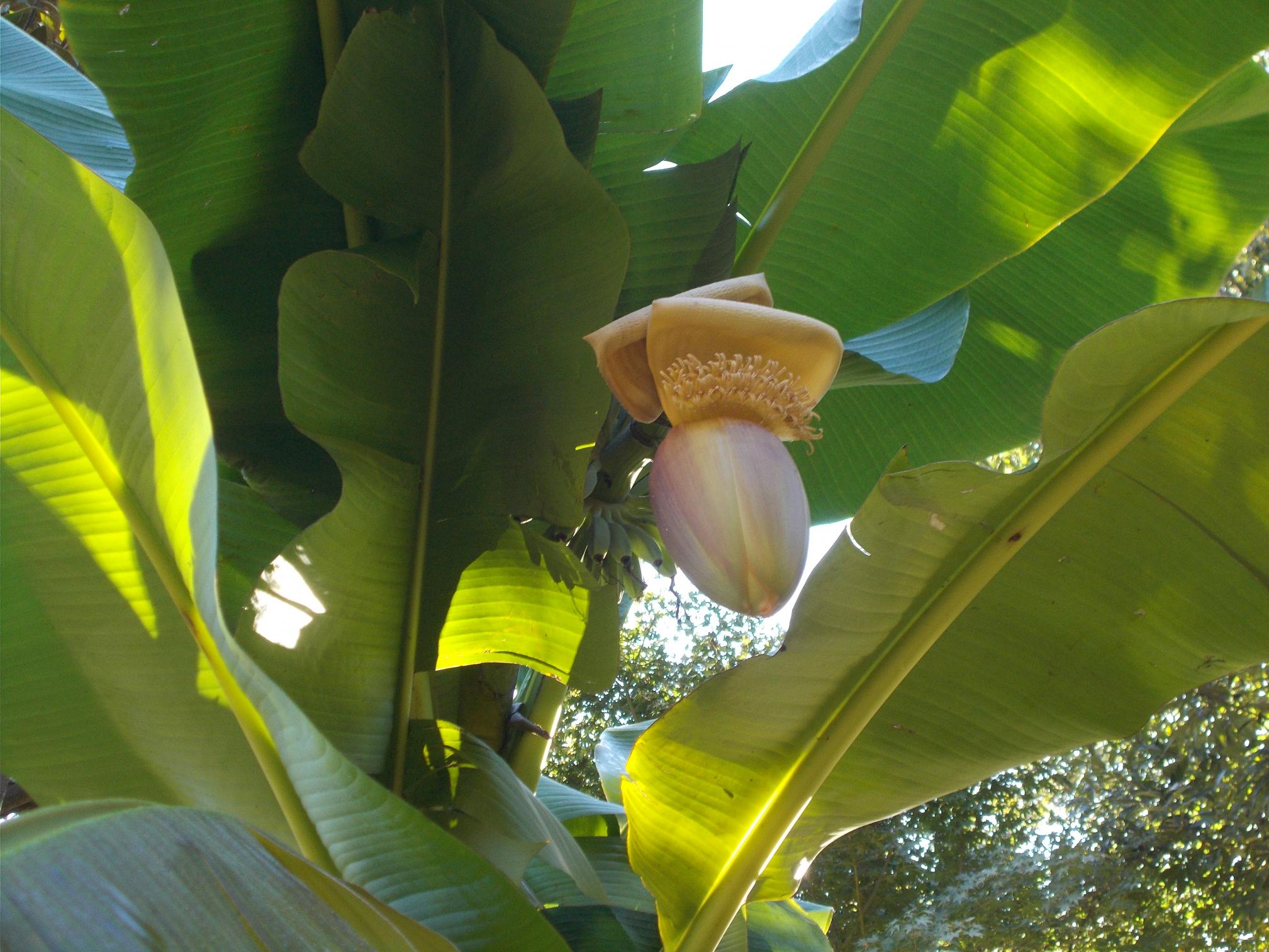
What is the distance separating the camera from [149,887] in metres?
0.29

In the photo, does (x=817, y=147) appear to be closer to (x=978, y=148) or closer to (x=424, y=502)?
(x=978, y=148)

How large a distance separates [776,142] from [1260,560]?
56 cm

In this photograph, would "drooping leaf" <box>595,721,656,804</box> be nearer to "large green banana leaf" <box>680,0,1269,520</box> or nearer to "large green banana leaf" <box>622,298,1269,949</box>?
"large green banana leaf" <box>622,298,1269,949</box>

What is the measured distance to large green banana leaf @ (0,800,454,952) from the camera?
258 millimetres

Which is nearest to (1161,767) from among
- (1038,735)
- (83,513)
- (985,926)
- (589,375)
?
(985,926)

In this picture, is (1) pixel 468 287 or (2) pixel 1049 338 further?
(2) pixel 1049 338

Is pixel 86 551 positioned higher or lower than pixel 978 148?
lower

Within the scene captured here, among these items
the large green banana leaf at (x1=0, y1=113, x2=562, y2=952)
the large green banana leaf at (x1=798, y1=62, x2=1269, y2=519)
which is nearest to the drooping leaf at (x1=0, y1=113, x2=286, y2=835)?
the large green banana leaf at (x1=0, y1=113, x2=562, y2=952)

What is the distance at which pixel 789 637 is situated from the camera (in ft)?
2.13

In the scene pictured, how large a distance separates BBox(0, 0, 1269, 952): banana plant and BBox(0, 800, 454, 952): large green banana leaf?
71mm

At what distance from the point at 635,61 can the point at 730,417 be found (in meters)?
0.39

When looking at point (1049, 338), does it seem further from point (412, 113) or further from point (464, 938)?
point (464, 938)

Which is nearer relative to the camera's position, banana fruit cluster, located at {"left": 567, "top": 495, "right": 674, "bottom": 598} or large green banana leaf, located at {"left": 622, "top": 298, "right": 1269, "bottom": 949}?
large green banana leaf, located at {"left": 622, "top": 298, "right": 1269, "bottom": 949}

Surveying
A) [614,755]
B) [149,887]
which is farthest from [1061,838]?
[149,887]
